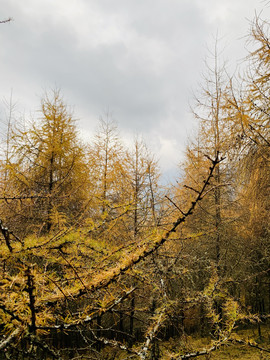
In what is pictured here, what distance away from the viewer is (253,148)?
4.46 meters

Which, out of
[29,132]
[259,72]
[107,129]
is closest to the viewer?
[259,72]

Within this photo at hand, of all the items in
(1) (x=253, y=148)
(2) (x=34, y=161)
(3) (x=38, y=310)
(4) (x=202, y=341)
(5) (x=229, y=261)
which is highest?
(2) (x=34, y=161)

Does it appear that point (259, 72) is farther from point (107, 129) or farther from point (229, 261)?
point (107, 129)

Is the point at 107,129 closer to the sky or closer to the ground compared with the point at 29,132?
closer to the sky

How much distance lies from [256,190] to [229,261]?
5.29 metres

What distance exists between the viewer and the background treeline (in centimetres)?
111

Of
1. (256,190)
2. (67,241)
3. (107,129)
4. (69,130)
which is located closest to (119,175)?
(69,130)

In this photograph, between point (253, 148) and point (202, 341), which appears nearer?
point (253, 148)

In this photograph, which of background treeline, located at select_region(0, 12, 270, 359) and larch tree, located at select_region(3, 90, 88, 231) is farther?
larch tree, located at select_region(3, 90, 88, 231)

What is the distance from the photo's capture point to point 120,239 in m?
2.78

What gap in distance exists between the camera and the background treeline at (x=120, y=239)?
3.63 ft

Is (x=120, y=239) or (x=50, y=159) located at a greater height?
(x=50, y=159)

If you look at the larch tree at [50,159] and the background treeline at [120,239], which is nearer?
the background treeline at [120,239]

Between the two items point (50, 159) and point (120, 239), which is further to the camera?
point (50, 159)
